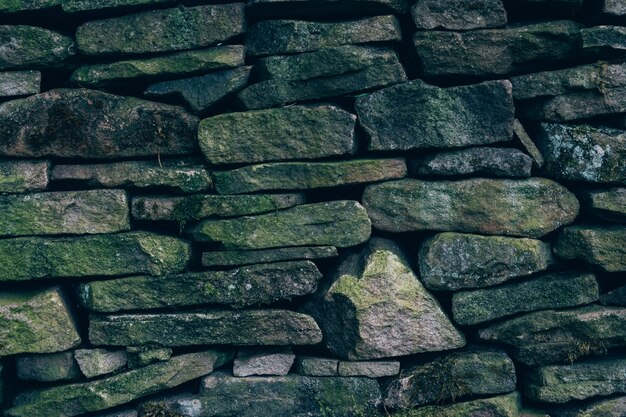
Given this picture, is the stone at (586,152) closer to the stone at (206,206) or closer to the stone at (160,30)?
the stone at (206,206)

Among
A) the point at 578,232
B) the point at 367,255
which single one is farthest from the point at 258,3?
the point at 578,232

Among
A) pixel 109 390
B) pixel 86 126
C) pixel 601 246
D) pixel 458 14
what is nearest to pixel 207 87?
pixel 86 126

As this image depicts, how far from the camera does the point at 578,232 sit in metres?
4.97

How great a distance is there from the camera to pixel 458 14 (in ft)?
16.5

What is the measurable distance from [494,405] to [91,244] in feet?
10.7

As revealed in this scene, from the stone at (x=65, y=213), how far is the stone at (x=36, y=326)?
1.71 ft

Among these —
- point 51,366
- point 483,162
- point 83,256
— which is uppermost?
point 483,162

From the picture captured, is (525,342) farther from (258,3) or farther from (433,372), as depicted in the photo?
(258,3)

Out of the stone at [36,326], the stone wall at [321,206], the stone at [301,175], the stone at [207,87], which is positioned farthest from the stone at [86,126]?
the stone at [36,326]

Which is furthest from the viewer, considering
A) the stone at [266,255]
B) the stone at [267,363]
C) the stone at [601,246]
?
the stone at [267,363]

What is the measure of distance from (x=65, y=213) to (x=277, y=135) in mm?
1722

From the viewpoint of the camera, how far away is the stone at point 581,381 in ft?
16.3

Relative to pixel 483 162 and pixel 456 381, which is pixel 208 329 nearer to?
pixel 456 381

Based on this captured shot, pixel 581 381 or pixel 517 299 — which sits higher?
pixel 517 299
